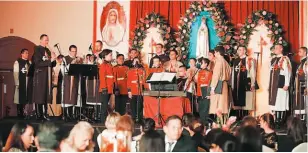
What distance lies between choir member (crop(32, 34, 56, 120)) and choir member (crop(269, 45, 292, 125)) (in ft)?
13.7

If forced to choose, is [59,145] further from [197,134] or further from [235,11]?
[235,11]

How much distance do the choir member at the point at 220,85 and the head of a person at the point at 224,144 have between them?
4392mm

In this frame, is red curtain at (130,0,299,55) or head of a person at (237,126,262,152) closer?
head of a person at (237,126,262,152)

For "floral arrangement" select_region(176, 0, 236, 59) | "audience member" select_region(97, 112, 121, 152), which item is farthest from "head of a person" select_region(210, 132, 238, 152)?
"floral arrangement" select_region(176, 0, 236, 59)

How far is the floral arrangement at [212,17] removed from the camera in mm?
10352

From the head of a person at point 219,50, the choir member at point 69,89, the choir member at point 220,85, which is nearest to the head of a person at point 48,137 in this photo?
the choir member at point 220,85

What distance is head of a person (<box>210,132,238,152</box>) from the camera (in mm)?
3707

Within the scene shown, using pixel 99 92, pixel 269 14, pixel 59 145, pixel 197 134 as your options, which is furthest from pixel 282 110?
pixel 59 145

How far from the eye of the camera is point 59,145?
402cm

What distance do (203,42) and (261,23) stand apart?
1320 millimetres

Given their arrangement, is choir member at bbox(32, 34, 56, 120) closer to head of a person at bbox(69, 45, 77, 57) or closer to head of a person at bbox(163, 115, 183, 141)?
head of a person at bbox(69, 45, 77, 57)

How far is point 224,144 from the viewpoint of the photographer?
3.75m

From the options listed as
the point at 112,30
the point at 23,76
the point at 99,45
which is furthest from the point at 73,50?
the point at 112,30

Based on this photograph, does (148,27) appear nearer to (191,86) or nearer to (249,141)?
(191,86)
